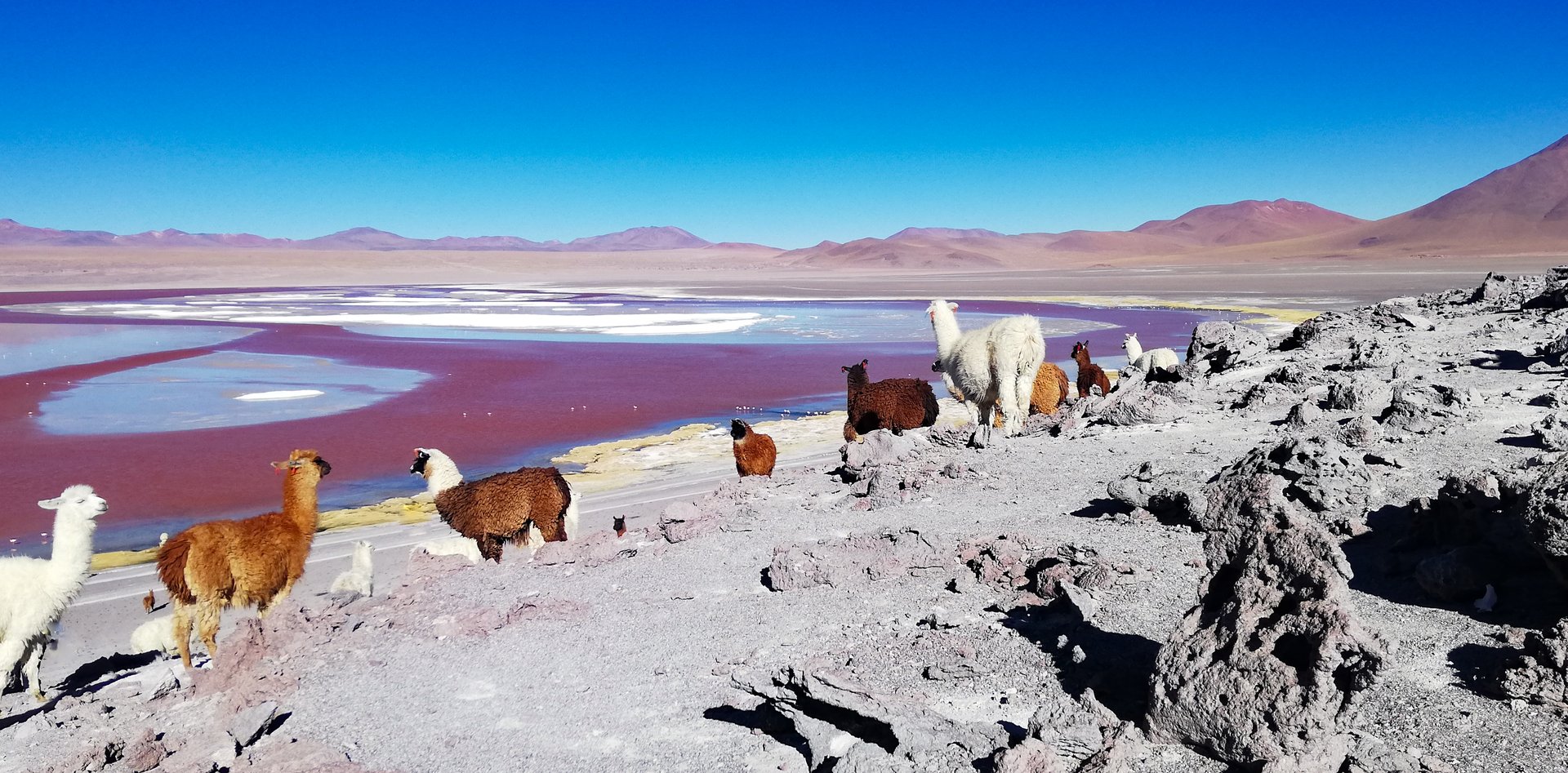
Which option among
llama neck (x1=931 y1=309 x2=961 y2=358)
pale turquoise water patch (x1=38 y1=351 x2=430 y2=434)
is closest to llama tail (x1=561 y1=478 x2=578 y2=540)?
llama neck (x1=931 y1=309 x2=961 y2=358)

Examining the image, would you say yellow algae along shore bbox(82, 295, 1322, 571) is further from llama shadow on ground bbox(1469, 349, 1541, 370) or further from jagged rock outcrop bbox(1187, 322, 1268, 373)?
llama shadow on ground bbox(1469, 349, 1541, 370)

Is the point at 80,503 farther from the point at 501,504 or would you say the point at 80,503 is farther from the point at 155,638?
the point at 501,504

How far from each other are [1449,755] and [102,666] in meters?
6.86

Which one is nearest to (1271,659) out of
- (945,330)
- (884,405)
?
(884,405)

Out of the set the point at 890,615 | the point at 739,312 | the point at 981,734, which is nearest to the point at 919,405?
the point at 890,615

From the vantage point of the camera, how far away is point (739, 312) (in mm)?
41906

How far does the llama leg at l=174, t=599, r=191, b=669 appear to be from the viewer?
5.49 metres

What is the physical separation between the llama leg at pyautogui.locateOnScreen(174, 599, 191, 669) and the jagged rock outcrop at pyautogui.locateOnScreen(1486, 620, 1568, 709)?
611 cm

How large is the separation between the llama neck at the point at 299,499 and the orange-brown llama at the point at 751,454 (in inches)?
151

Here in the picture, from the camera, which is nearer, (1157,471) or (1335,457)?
(1335,457)

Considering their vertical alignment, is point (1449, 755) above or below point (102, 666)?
above

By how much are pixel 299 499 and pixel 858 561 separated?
3.54 m

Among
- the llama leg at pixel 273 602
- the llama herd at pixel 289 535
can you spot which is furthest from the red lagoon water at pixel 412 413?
the llama leg at pixel 273 602

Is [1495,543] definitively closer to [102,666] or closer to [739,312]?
[102,666]
